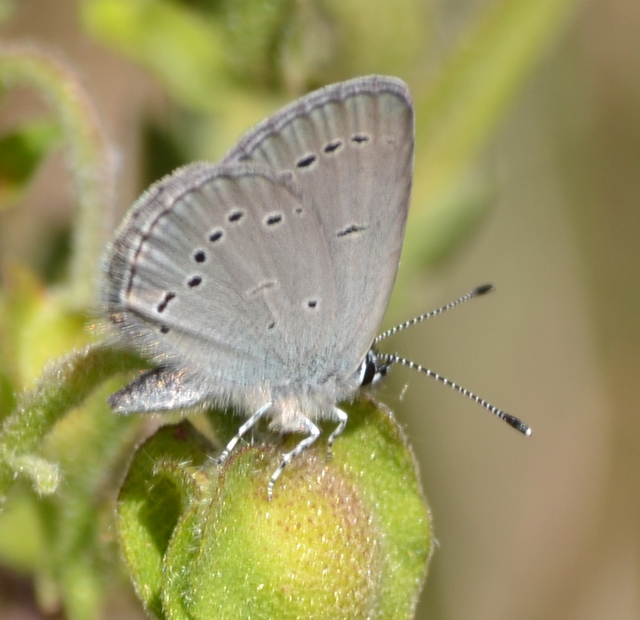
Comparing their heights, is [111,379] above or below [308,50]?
below

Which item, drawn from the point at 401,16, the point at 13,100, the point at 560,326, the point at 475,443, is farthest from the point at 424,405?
the point at 13,100

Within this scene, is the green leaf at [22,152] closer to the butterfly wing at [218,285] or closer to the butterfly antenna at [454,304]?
the butterfly wing at [218,285]

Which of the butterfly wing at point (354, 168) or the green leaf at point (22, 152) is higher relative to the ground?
the butterfly wing at point (354, 168)

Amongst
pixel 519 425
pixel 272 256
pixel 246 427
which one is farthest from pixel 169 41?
pixel 519 425

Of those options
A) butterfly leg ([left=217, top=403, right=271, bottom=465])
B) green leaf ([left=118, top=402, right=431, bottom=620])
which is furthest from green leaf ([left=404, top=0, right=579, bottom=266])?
green leaf ([left=118, top=402, right=431, bottom=620])

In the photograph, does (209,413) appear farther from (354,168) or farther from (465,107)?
(465,107)

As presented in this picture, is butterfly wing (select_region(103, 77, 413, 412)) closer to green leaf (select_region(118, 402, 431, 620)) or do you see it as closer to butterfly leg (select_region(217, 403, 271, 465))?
butterfly leg (select_region(217, 403, 271, 465))

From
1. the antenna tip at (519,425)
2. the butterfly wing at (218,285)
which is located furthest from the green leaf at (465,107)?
the butterfly wing at (218,285)

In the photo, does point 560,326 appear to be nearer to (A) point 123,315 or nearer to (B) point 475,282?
(B) point 475,282
